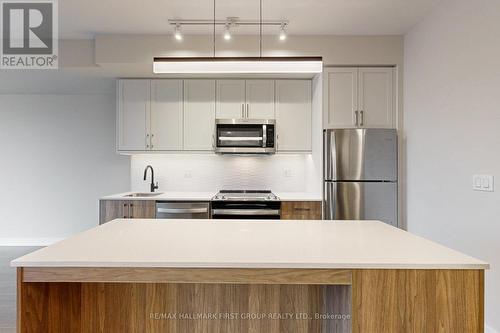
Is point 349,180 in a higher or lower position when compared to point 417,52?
lower

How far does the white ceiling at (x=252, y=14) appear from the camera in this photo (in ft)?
10.1

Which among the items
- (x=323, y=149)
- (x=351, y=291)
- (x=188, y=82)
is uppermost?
(x=188, y=82)

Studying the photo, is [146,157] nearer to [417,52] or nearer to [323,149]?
[323,149]

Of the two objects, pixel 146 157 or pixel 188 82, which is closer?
pixel 188 82

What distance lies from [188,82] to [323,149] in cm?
184

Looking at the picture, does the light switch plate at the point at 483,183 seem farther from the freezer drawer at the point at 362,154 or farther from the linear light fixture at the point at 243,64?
the linear light fixture at the point at 243,64

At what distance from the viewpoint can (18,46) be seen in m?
3.85

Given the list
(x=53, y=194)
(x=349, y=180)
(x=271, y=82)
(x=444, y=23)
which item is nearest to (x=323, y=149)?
(x=349, y=180)

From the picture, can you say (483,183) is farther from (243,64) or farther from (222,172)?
(222,172)

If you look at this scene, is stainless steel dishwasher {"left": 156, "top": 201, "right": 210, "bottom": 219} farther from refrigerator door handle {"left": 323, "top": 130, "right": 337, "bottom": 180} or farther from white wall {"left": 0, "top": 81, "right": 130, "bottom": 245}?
white wall {"left": 0, "top": 81, "right": 130, "bottom": 245}

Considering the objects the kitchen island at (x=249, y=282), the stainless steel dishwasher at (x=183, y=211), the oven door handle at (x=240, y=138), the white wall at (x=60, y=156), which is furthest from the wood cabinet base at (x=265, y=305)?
the white wall at (x=60, y=156)

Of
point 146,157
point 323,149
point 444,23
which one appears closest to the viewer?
point 444,23

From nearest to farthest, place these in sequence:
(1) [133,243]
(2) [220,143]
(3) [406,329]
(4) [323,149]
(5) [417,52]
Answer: (3) [406,329], (1) [133,243], (5) [417,52], (4) [323,149], (2) [220,143]

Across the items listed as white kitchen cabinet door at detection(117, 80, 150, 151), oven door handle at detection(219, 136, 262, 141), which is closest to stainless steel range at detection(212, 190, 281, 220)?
oven door handle at detection(219, 136, 262, 141)
